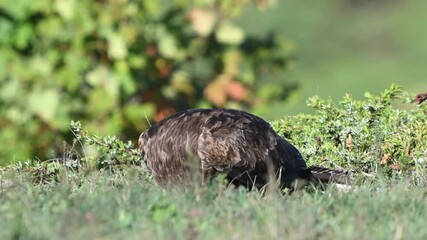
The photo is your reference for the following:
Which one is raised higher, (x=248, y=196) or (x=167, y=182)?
(x=167, y=182)

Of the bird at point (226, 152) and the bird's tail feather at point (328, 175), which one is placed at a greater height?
the bird at point (226, 152)

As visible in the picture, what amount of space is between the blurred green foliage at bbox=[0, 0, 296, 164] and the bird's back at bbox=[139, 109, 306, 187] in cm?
184

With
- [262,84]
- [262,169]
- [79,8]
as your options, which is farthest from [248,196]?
[262,84]

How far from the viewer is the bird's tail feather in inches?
246

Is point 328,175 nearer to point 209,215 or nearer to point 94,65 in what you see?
point 209,215

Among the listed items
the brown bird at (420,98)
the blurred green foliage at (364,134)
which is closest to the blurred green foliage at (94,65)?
the blurred green foliage at (364,134)

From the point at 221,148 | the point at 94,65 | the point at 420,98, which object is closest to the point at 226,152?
the point at 221,148

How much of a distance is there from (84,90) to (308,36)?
24.6 ft

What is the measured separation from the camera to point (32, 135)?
333 inches

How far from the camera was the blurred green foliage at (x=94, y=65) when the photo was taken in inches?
331

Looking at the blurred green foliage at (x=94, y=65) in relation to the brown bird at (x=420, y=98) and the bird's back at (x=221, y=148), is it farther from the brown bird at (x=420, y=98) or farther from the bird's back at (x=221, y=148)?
the brown bird at (x=420, y=98)

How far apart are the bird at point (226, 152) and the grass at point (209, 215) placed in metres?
0.94

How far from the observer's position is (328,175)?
6.36m

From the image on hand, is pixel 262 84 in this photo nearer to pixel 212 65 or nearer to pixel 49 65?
pixel 212 65
